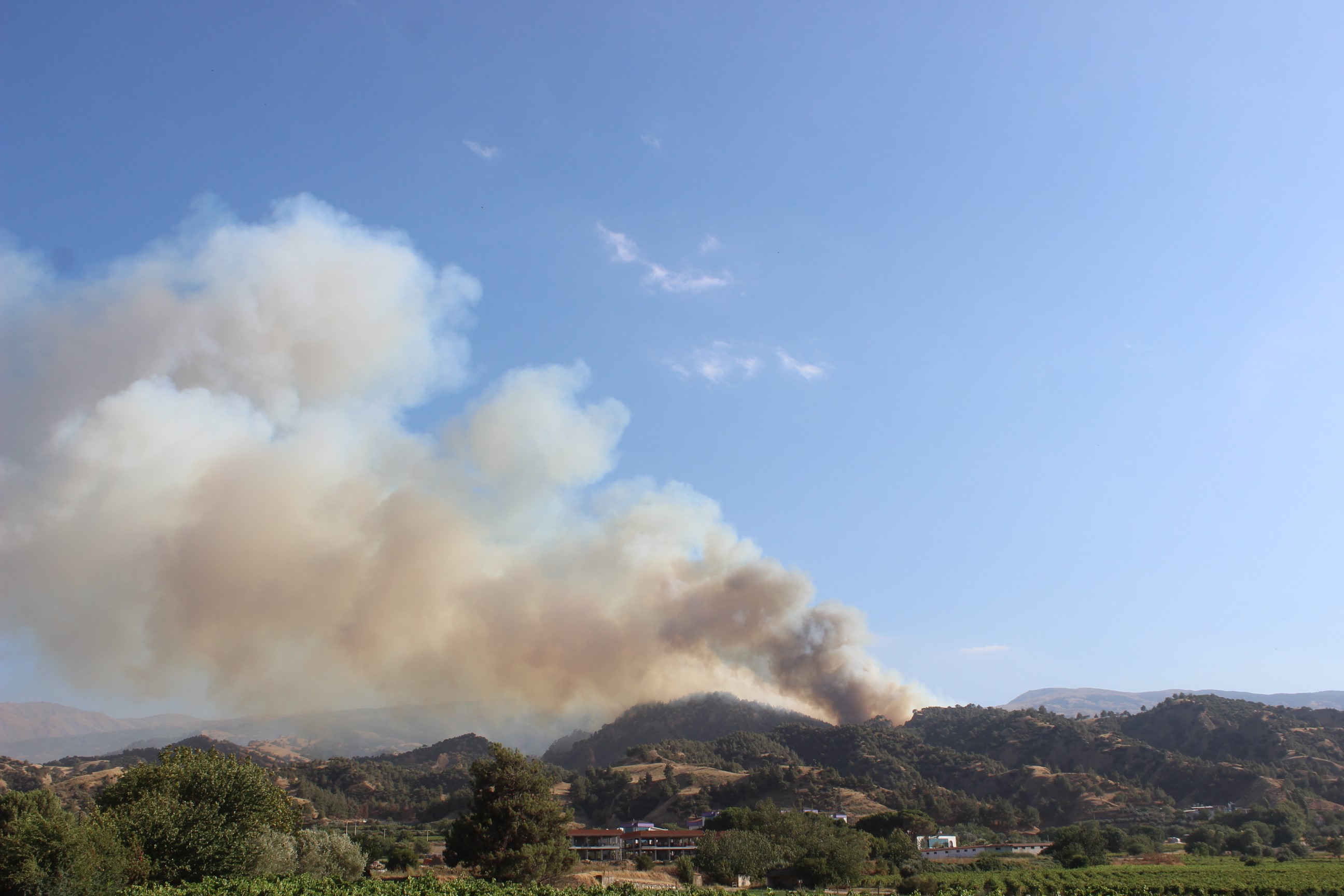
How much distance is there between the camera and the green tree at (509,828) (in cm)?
6078

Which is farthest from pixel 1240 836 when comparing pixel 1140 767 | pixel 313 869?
pixel 313 869

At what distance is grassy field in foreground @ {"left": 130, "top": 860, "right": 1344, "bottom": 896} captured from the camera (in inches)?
1753

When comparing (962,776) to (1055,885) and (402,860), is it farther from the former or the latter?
(402,860)

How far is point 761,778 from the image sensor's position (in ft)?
473

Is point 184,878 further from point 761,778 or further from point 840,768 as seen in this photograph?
point 840,768

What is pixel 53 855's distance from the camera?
137 feet

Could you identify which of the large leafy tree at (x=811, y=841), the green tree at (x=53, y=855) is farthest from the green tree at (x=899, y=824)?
the green tree at (x=53, y=855)

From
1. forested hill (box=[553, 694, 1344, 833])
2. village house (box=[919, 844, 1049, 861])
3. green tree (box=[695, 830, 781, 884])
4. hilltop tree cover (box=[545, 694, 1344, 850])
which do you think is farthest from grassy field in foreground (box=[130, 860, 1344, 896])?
forested hill (box=[553, 694, 1344, 833])

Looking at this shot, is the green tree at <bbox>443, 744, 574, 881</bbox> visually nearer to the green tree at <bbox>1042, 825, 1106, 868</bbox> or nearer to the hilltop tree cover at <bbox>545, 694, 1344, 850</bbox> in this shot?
the green tree at <bbox>1042, 825, 1106, 868</bbox>

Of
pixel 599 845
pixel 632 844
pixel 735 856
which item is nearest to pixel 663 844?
pixel 632 844

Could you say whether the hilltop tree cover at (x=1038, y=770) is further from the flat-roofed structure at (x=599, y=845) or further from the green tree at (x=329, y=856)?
the green tree at (x=329, y=856)

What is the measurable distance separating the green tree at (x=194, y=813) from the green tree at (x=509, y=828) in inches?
537

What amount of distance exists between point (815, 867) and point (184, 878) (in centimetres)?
5204

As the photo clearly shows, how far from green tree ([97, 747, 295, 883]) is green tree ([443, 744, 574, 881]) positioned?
1364 centimetres
